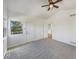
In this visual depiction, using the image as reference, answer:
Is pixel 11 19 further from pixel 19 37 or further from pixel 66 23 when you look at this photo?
pixel 66 23

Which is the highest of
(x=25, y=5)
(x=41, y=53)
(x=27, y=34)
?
(x=25, y=5)

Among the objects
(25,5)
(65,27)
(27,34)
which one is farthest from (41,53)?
(27,34)

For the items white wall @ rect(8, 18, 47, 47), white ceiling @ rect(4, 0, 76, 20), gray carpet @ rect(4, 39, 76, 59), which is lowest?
gray carpet @ rect(4, 39, 76, 59)

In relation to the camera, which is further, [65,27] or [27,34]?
[27,34]

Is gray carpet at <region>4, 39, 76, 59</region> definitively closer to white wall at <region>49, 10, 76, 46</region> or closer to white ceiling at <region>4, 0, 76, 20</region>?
white wall at <region>49, 10, 76, 46</region>

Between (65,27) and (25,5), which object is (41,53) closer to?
(25,5)

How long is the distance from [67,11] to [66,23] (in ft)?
3.45

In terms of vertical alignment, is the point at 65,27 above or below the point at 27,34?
above

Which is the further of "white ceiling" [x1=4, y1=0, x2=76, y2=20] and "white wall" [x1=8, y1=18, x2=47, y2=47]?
"white wall" [x1=8, y1=18, x2=47, y2=47]

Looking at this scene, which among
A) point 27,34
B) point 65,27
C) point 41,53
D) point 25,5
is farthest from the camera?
point 27,34

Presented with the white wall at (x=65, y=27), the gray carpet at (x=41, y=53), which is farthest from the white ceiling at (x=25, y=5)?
the gray carpet at (x=41, y=53)

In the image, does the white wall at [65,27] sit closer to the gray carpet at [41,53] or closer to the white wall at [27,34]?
the gray carpet at [41,53]

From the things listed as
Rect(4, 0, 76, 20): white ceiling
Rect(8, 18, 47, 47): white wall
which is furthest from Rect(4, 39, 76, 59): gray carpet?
Rect(4, 0, 76, 20): white ceiling

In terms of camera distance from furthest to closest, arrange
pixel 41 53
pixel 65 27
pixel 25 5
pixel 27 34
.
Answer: pixel 27 34 < pixel 65 27 < pixel 25 5 < pixel 41 53
